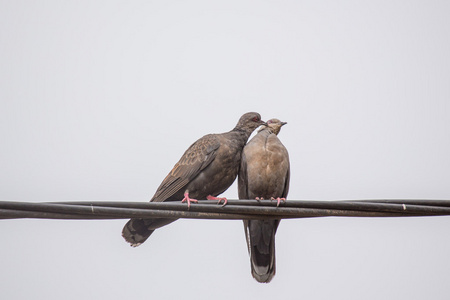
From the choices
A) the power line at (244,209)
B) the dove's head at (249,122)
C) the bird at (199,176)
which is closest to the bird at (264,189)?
the bird at (199,176)

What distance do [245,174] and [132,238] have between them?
1320mm

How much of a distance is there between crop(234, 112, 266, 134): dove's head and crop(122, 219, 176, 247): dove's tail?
61.2 inches

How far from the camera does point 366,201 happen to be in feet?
12.7

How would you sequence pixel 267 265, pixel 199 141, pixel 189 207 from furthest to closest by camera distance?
pixel 199 141, pixel 267 265, pixel 189 207

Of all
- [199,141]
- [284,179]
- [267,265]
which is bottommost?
[267,265]

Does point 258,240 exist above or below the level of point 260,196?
below

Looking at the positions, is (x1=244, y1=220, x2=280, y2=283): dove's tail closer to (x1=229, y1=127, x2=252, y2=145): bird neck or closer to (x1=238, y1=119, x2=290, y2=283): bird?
(x1=238, y1=119, x2=290, y2=283): bird

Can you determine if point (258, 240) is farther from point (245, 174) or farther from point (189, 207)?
point (189, 207)

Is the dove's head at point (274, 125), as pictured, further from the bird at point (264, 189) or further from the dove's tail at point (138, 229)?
the dove's tail at point (138, 229)

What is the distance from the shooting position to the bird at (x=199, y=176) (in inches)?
246

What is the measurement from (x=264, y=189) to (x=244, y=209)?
2225 millimetres

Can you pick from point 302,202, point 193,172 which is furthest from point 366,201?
point 193,172

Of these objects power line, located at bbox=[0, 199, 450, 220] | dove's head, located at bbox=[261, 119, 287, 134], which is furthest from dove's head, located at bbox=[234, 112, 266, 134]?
power line, located at bbox=[0, 199, 450, 220]

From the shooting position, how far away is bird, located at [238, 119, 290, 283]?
6105mm
